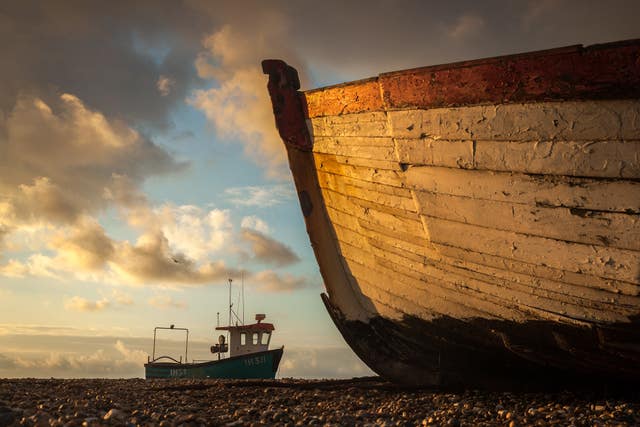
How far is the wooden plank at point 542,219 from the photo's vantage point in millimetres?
4262

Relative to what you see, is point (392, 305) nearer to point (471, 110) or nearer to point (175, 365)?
point (471, 110)

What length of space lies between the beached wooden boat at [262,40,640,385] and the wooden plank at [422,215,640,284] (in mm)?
13

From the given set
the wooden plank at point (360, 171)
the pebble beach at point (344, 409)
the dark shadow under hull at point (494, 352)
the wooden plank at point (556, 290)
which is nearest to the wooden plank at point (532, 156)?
the wooden plank at point (360, 171)

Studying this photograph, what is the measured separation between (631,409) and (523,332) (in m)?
1.50

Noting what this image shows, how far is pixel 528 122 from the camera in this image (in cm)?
442

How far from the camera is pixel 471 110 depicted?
470cm

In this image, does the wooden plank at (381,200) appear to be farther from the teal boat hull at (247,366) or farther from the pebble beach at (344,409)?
the teal boat hull at (247,366)

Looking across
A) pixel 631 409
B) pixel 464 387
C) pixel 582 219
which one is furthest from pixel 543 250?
pixel 464 387

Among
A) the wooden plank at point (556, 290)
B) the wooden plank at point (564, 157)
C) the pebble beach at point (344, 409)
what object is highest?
the wooden plank at point (564, 157)

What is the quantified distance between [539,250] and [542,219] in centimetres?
31

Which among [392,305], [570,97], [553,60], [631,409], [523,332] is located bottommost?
[631,409]

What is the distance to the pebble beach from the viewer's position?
17.7ft

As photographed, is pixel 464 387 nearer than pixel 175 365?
Yes

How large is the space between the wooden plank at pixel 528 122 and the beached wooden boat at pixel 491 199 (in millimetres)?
10
